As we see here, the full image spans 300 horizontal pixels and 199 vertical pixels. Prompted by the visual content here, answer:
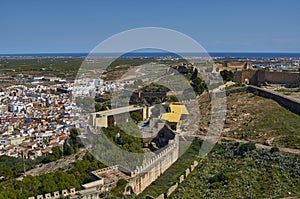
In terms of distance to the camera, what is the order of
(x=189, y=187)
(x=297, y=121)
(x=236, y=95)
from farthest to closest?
(x=236, y=95), (x=297, y=121), (x=189, y=187)

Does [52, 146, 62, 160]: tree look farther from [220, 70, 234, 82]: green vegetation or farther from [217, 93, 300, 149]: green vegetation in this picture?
[220, 70, 234, 82]: green vegetation

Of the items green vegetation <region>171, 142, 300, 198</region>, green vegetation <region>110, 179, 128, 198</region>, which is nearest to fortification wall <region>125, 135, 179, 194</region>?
green vegetation <region>110, 179, 128, 198</region>

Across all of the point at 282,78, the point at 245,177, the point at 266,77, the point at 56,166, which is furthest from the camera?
the point at 266,77

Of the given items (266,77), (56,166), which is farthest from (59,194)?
(266,77)

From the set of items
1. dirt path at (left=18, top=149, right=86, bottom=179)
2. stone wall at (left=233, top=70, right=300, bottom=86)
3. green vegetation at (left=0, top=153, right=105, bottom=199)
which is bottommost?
dirt path at (left=18, top=149, right=86, bottom=179)

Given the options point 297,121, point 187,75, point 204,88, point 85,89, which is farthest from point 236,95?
point 85,89

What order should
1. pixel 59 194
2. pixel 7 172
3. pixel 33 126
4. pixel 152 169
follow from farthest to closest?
1. pixel 33 126
2. pixel 7 172
3. pixel 152 169
4. pixel 59 194

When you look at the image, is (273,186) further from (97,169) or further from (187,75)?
(187,75)

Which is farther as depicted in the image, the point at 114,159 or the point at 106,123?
the point at 106,123

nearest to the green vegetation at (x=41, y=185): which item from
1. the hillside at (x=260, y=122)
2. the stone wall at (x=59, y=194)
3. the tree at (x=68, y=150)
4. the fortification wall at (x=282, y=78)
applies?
the stone wall at (x=59, y=194)

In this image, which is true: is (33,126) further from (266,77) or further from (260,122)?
(266,77)

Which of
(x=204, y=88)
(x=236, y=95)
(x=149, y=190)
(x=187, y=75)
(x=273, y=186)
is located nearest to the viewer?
(x=273, y=186)
